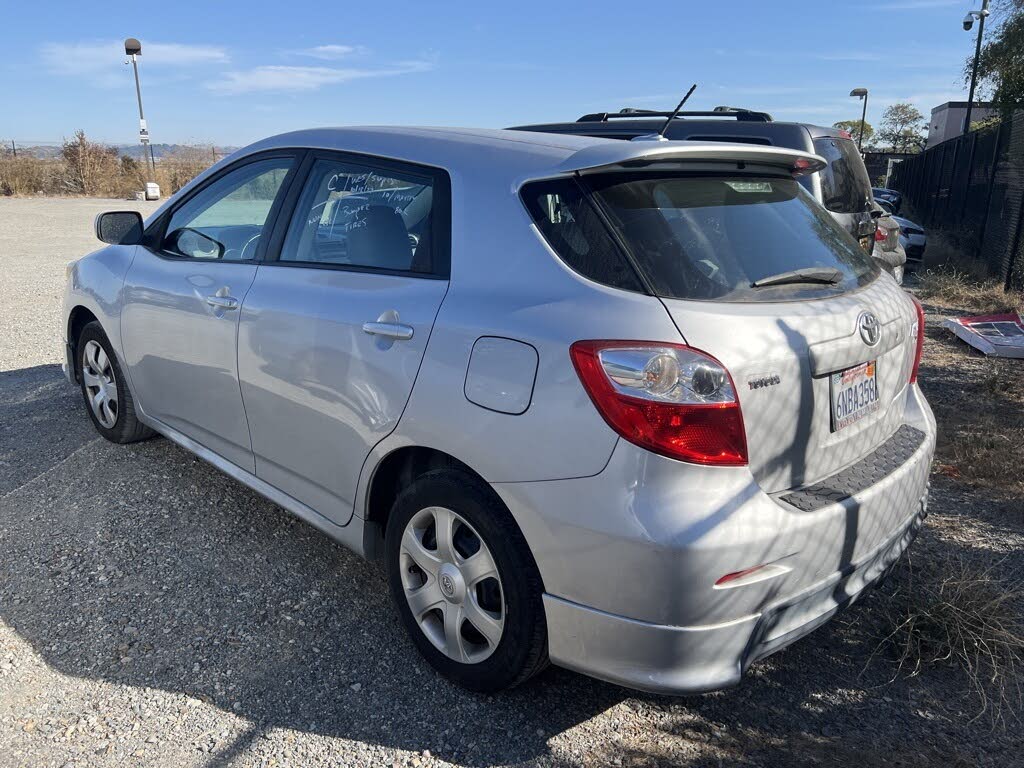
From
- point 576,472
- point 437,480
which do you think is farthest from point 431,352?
point 576,472

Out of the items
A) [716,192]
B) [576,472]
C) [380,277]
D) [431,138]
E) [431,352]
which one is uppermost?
[431,138]

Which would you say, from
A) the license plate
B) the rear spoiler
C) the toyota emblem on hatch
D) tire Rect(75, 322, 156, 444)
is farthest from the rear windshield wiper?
tire Rect(75, 322, 156, 444)

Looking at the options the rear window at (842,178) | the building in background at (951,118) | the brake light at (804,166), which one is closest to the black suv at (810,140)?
the rear window at (842,178)

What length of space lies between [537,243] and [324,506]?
1.35 metres

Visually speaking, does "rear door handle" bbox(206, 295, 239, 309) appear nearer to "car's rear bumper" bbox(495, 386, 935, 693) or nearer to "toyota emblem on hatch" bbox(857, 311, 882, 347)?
"car's rear bumper" bbox(495, 386, 935, 693)

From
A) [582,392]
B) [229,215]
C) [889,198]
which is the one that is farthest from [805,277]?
[889,198]

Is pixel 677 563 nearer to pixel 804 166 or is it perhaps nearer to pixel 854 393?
→ pixel 854 393

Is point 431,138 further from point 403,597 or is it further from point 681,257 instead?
point 403,597

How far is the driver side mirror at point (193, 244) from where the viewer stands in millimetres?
3695

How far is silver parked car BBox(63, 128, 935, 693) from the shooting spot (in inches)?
83.2

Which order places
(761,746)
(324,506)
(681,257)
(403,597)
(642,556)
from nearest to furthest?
(642,556) < (681,257) < (761,746) < (403,597) < (324,506)

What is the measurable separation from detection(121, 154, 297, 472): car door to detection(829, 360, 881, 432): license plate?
225cm

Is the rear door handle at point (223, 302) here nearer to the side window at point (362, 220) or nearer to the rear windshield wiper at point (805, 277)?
the side window at point (362, 220)

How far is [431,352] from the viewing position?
251cm
